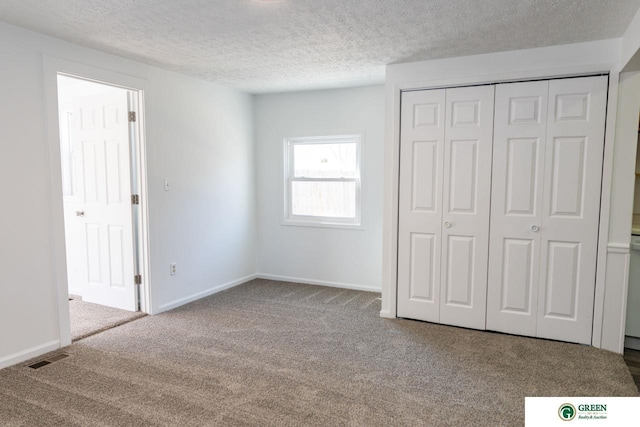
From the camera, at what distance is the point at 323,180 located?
5.13 metres

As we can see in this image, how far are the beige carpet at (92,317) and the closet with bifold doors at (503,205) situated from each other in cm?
260

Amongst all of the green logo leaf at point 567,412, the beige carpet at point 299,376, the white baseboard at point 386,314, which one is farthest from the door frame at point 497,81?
the green logo leaf at point 567,412

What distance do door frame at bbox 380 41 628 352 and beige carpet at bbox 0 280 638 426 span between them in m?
0.49

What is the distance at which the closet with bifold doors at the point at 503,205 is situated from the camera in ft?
10.6

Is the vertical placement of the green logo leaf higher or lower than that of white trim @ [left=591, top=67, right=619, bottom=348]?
lower

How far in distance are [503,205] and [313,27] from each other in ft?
6.79

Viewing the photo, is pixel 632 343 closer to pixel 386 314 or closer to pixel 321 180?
pixel 386 314

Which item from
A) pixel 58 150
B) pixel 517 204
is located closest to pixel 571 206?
pixel 517 204

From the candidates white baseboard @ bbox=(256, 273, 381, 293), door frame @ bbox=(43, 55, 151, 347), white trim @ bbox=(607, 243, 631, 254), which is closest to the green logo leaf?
white trim @ bbox=(607, 243, 631, 254)

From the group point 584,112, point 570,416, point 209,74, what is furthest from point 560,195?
point 209,74

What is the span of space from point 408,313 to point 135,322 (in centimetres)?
250

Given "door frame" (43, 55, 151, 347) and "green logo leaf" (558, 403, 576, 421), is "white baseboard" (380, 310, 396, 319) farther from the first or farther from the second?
"door frame" (43, 55, 151, 347)

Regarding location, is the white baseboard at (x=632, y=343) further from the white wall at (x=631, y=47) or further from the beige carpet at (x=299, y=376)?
the white wall at (x=631, y=47)

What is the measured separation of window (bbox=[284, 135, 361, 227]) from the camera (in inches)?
195
